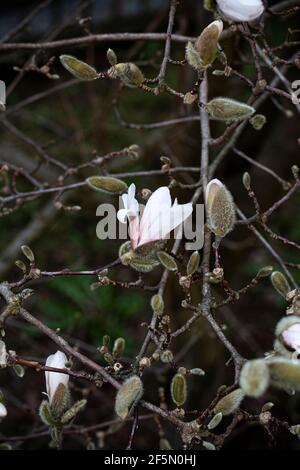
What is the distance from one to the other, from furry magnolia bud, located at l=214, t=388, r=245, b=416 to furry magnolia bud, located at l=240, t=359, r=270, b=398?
0.14 metres

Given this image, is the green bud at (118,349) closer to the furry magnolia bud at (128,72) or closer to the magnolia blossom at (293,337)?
the magnolia blossom at (293,337)

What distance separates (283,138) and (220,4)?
1174mm

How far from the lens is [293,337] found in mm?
714

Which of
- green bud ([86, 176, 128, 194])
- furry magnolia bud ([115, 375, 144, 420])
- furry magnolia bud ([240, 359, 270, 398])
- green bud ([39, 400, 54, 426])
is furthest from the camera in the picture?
green bud ([86, 176, 128, 194])

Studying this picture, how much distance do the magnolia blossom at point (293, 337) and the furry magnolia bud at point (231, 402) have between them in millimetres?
103

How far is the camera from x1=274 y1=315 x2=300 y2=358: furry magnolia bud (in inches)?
28.1

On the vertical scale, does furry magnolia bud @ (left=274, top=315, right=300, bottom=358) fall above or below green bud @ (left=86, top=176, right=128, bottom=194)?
below

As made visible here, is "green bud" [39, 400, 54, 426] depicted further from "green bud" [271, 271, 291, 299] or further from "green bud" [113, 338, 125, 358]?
"green bud" [271, 271, 291, 299]

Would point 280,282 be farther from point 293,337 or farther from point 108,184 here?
point 108,184

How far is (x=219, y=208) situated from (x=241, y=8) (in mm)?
319

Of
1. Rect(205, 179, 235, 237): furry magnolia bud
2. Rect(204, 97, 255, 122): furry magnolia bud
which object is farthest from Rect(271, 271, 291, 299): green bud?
Rect(204, 97, 255, 122): furry magnolia bud

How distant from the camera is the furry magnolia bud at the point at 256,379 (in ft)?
2.07
